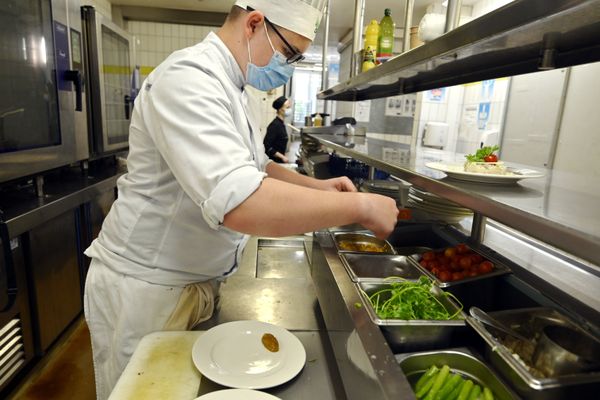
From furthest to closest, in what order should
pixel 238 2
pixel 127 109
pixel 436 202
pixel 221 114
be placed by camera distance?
pixel 127 109
pixel 436 202
pixel 238 2
pixel 221 114

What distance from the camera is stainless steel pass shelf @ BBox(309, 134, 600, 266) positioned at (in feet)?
1.66

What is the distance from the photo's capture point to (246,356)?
1.04m

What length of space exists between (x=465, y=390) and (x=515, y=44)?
0.78m

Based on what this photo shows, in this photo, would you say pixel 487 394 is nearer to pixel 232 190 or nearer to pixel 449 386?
pixel 449 386

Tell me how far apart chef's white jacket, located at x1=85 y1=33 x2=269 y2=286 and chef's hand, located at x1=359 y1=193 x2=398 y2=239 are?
262mm

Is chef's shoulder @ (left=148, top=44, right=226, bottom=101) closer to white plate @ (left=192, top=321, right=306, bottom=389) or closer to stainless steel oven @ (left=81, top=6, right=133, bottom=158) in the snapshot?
white plate @ (left=192, top=321, right=306, bottom=389)

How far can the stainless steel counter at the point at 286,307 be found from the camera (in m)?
0.98

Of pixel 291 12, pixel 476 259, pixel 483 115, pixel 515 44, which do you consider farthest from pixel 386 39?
pixel 483 115

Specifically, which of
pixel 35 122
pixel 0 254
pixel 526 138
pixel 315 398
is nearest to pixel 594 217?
pixel 315 398

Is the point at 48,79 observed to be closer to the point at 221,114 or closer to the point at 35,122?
the point at 35,122

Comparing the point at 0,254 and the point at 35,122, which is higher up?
the point at 35,122

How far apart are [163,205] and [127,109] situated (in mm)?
2655

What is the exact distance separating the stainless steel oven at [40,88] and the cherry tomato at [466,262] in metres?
1.86

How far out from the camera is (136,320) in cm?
122
